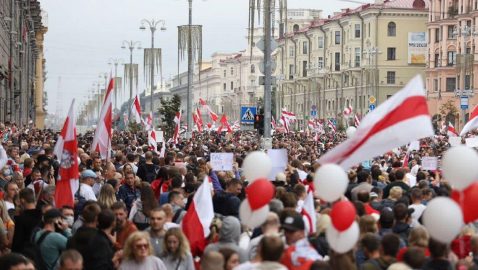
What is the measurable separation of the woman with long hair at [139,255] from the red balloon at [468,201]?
8.54ft

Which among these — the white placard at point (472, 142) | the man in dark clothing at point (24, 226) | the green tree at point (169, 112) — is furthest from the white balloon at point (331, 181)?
the green tree at point (169, 112)

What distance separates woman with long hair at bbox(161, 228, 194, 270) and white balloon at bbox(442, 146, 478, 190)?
2.61 m

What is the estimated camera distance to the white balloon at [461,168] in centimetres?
845

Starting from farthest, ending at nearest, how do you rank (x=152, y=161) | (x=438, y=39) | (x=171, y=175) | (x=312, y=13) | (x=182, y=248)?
(x=312, y=13)
(x=438, y=39)
(x=152, y=161)
(x=171, y=175)
(x=182, y=248)

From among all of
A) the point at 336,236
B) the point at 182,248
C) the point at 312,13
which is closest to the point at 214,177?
the point at 182,248

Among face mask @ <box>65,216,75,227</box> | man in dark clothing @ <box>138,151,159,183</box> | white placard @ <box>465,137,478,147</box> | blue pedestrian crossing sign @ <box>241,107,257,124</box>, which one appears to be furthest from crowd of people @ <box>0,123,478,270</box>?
blue pedestrian crossing sign @ <box>241,107,257,124</box>

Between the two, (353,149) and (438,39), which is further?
(438,39)

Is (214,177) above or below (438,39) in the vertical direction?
below

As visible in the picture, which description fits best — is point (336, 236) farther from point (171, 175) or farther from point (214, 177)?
point (214, 177)

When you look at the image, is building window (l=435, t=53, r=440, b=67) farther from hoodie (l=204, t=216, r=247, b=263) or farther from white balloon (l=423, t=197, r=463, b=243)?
white balloon (l=423, t=197, r=463, b=243)

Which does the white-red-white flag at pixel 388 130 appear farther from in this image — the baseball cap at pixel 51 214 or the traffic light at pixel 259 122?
the traffic light at pixel 259 122

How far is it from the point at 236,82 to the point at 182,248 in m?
164

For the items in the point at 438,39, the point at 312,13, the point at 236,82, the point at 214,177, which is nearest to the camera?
the point at 214,177

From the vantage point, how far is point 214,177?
1795 centimetres
